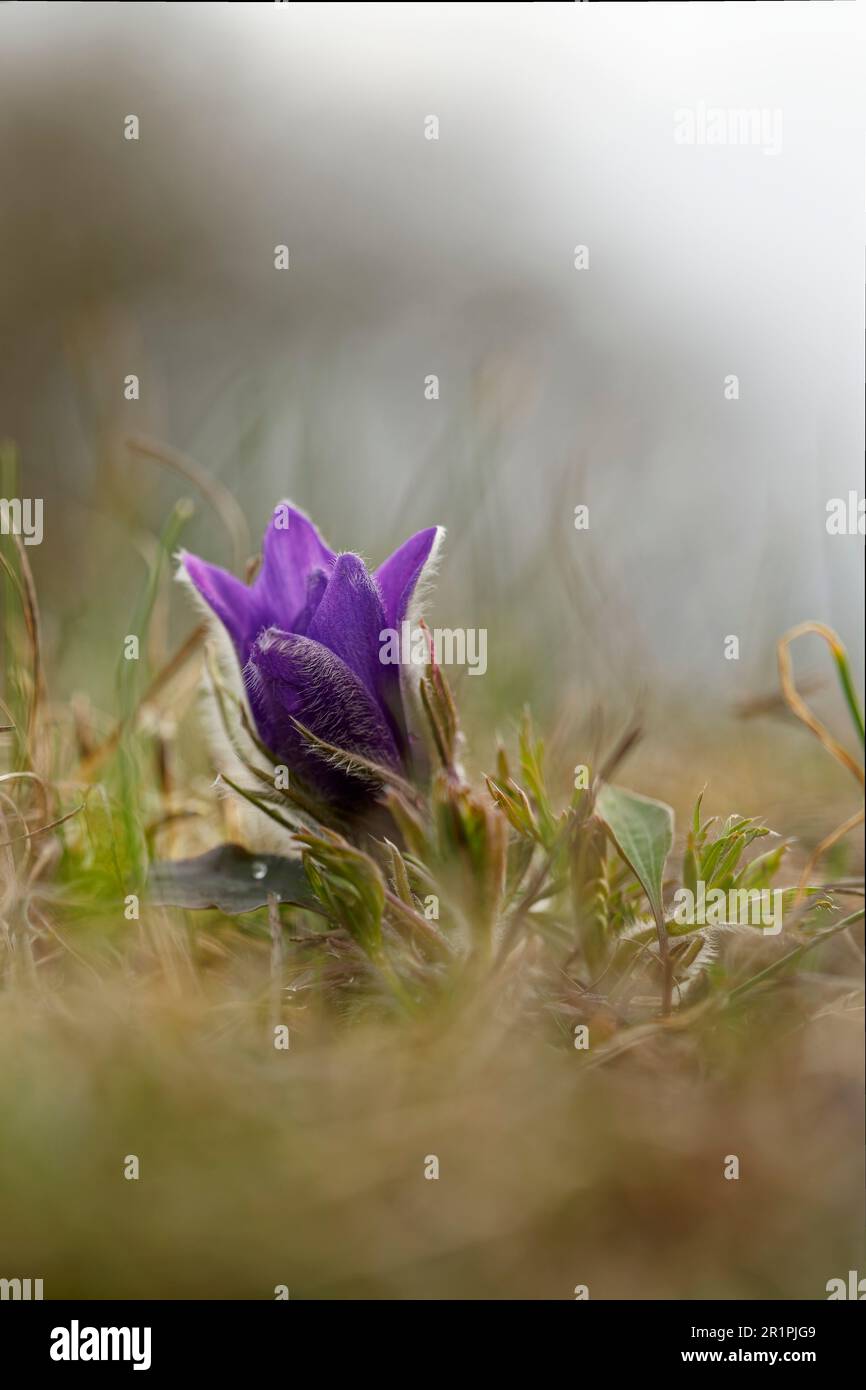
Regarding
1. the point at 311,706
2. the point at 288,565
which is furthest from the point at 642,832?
the point at 288,565

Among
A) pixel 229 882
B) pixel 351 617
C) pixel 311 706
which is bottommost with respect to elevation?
pixel 229 882

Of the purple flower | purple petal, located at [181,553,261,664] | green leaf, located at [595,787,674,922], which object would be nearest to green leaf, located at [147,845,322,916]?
the purple flower

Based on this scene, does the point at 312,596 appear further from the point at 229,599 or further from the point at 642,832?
the point at 642,832

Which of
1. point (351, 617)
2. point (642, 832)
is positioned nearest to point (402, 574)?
point (351, 617)

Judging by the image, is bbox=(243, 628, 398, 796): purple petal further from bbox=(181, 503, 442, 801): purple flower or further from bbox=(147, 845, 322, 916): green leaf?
bbox=(147, 845, 322, 916): green leaf

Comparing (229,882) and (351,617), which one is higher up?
(351,617)

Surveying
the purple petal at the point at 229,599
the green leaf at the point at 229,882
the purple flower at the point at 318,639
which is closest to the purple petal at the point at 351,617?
the purple flower at the point at 318,639
